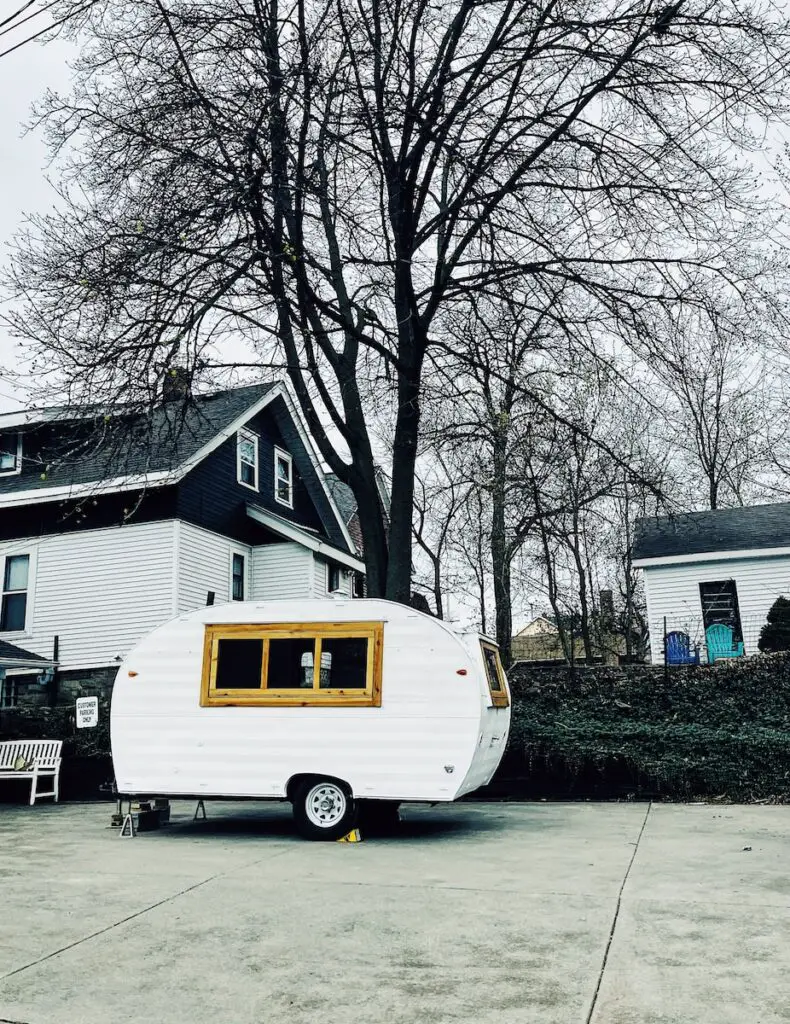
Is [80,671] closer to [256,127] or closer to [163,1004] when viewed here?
[256,127]

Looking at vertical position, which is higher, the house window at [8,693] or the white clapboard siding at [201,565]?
the white clapboard siding at [201,565]

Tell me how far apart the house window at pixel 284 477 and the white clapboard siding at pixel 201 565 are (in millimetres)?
3217

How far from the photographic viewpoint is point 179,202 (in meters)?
10.4

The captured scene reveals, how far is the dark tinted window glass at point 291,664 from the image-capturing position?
32.5ft

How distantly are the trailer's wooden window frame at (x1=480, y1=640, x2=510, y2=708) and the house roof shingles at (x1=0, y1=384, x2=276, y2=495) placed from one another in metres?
5.00

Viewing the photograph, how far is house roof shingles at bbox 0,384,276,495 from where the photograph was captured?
38.7 ft

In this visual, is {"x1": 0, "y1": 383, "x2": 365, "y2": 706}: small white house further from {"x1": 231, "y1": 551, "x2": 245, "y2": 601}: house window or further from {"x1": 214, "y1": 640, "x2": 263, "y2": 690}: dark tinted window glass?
{"x1": 214, "y1": 640, "x2": 263, "y2": 690}: dark tinted window glass

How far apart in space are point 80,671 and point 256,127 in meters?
13.6

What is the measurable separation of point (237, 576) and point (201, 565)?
2.27 m

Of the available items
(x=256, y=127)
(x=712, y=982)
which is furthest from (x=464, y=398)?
(x=712, y=982)

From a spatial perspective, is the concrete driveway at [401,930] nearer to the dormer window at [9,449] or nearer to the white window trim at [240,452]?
the dormer window at [9,449]

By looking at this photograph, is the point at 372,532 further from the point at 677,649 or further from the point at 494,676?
the point at 677,649

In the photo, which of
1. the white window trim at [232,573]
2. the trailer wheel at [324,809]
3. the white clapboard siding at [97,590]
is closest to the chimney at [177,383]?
the trailer wheel at [324,809]

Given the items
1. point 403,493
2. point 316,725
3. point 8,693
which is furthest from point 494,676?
point 8,693
